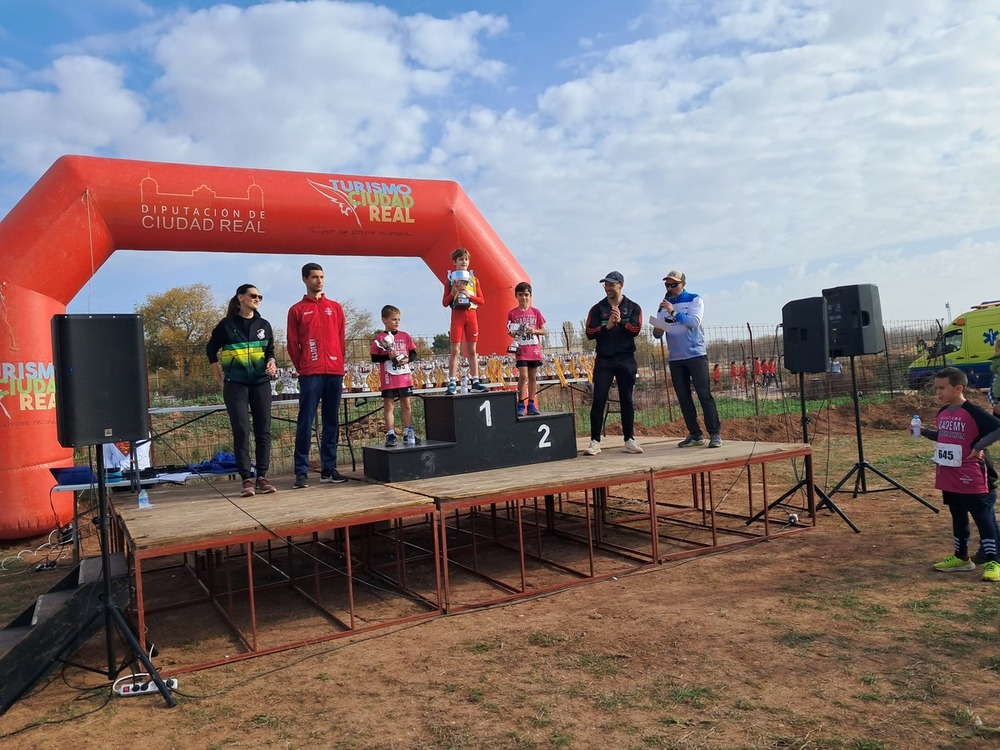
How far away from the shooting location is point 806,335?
734cm

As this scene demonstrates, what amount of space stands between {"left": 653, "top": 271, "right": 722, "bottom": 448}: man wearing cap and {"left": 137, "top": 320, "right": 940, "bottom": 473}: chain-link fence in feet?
5.46

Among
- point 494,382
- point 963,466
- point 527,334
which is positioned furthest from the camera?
point 494,382

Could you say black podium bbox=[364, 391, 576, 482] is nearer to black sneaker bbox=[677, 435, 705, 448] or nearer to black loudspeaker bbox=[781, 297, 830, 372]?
black sneaker bbox=[677, 435, 705, 448]

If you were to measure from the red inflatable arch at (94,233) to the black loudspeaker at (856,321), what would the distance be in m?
5.33

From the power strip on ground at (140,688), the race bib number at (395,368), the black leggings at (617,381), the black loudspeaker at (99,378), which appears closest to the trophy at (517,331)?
the black leggings at (617,381)

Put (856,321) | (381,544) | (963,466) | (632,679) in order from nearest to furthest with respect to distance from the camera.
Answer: (632,679), (963,466), (856,321), (381,544)

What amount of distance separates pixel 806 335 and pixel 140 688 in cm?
655

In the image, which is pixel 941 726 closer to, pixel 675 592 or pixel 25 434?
pixel 675 592

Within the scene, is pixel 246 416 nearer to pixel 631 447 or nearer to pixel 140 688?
pixel 140 688

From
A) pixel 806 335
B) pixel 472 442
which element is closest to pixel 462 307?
pixel 472 442

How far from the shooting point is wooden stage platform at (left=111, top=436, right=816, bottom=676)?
4.46 metres

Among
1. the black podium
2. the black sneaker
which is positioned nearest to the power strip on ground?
the black podium

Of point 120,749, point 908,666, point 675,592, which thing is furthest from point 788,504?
point 120,749

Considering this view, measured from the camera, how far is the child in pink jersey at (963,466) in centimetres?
488
